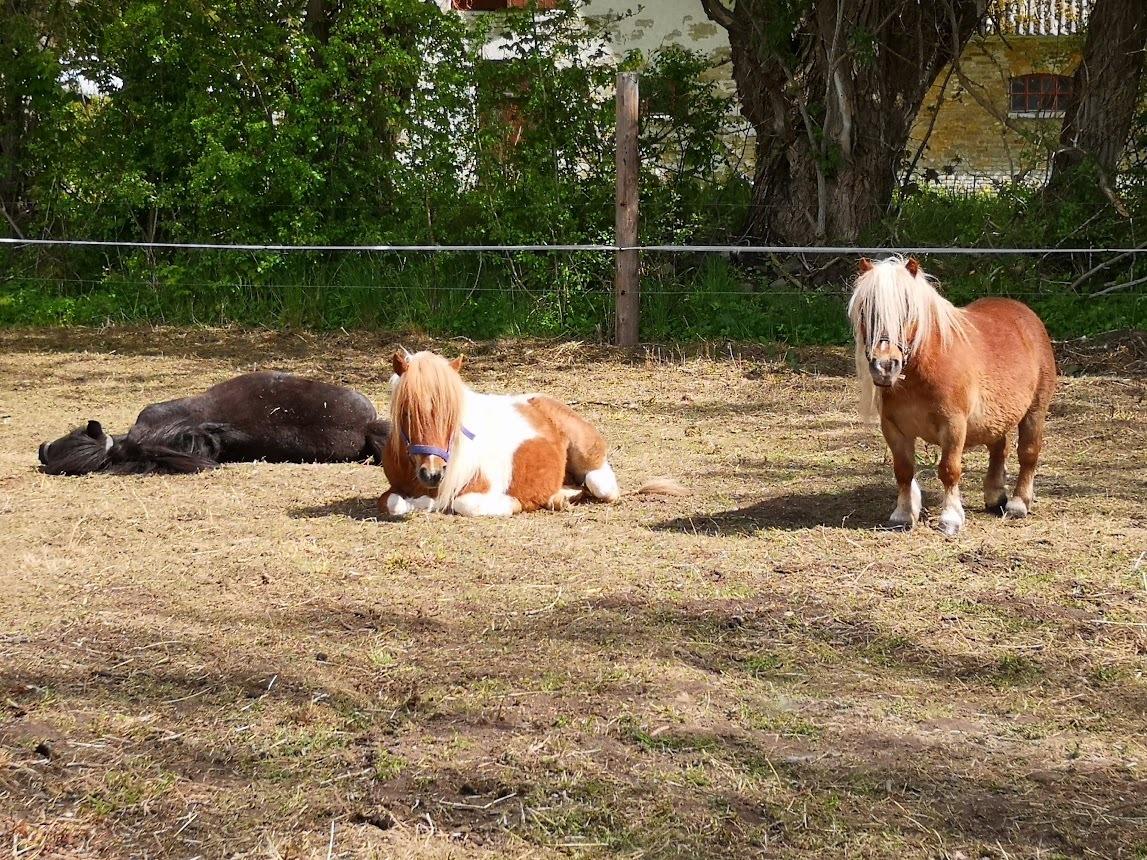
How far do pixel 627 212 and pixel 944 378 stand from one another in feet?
19.9

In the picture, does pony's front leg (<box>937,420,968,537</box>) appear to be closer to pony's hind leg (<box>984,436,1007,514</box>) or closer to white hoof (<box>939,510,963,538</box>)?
white hoof (<box>939,510,963,538</box>)

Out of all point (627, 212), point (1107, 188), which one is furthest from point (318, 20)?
point (1107, 188)

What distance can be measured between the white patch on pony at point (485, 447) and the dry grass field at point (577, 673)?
17cm

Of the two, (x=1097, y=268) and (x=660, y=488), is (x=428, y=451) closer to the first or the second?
(x=660, y=488)

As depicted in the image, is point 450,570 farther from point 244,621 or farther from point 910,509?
point 910,509

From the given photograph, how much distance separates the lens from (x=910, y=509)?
5309mm

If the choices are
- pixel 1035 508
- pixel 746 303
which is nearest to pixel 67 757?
pixel 1035 508

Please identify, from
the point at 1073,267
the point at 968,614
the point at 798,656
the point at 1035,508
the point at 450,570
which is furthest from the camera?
the point at 1073,267

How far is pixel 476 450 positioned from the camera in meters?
5.73

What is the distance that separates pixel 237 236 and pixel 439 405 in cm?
784

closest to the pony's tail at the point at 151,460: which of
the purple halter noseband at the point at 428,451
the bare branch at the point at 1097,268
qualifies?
the purple halter noseband at the point at 428,451

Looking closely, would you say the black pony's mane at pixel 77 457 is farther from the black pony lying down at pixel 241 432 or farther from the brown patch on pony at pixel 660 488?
the brown patch on pony at pixel 660 488

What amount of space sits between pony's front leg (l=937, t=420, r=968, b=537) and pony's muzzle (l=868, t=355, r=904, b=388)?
40cm

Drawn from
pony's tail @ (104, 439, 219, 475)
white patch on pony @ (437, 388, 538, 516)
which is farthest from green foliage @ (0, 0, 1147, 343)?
white patch on pony @ (437, 388, 538, 516)
